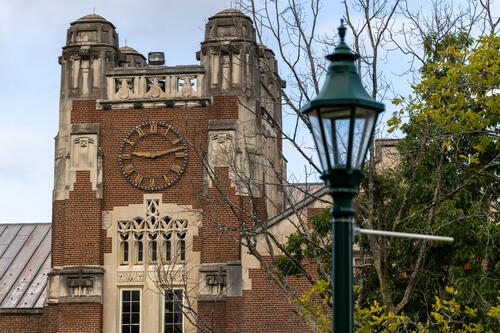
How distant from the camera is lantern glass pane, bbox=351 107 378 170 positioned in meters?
7.50

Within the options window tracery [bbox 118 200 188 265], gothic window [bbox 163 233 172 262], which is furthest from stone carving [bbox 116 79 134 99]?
gothic window [bbox 163 233 172 262]

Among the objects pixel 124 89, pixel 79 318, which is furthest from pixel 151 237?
pixel 124 89

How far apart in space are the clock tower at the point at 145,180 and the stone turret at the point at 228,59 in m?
0.03

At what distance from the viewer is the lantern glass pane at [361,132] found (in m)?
7.50

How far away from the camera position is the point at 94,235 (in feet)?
91.1

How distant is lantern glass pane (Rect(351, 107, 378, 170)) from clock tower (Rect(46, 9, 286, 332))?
19.5 meters

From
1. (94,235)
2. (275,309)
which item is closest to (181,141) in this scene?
(94,235)

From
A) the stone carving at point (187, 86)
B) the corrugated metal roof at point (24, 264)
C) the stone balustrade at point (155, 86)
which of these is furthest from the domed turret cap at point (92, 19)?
the corrugated metal roof at point (24, 264)

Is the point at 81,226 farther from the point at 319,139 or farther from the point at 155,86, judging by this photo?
the point at 319,139

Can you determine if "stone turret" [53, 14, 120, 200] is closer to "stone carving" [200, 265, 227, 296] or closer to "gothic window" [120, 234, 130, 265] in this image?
"gothic window" [120, 234, 130, 265]

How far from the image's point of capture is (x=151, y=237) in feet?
92.3

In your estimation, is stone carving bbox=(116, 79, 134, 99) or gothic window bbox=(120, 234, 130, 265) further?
stone carving bbox=(116, 79, 134, 99)

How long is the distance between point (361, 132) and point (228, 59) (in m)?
21.0

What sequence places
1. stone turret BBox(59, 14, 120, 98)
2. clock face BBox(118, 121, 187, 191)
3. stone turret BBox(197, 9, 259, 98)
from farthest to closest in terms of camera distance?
stone turret BBox(59, 14, 120, 98)
stone turret BBox(197, 9, 259, 98)
clock face BBox(118, 121, 187, 191)
